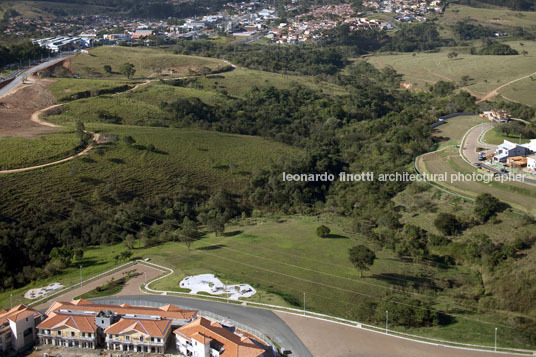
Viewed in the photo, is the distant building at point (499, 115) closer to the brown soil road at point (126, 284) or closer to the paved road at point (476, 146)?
the paved road at point (476, 146)

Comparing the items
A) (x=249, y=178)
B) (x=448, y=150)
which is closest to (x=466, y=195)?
(x=448, y=150)

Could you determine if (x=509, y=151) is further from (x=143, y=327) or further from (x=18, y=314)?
(x=18, y=314)

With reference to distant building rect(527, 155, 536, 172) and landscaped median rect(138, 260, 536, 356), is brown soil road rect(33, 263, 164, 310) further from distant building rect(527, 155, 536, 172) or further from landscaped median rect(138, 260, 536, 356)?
distant building rect(527, 155, 536, 172)

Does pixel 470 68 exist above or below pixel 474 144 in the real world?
above

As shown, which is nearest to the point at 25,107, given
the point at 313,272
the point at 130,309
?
the point at 130,309

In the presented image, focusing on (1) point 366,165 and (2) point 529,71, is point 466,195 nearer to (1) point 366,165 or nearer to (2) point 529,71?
(1) point 366,165

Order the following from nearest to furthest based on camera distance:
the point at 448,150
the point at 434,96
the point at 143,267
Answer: the point at 143,267
the point at 448,150
the point at 434,96

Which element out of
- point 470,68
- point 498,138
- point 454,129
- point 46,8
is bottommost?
point 454,129
